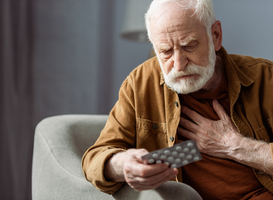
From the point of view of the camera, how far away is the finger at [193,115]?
3.63 feet

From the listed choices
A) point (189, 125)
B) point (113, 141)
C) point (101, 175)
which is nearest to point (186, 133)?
point (189, 125)

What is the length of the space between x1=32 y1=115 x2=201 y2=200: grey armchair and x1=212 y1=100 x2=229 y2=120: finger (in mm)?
415

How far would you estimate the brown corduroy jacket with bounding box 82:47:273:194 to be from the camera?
1094mm

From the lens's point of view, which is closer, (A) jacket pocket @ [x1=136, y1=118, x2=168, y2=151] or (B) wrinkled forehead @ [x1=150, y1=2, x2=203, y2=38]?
(B) wrinkled forehead @ [x1=150, y1=2, x2=203, y2=38]

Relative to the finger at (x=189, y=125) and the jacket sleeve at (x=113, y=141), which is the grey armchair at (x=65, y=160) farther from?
the finger at (x=189, y=125)

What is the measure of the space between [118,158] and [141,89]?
35 cm

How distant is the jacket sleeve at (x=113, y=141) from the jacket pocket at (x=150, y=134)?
0.02m

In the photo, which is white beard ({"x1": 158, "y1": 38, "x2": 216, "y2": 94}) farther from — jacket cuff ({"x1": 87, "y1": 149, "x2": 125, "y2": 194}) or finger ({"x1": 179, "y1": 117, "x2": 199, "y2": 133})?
jacket cuff ({"x1": 87, "y1": 149, "x2": 125, "y2": 194})

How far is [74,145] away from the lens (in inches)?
48.5

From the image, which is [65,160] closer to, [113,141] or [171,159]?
[113,141]

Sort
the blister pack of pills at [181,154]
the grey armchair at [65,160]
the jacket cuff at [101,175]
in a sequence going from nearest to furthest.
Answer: the blister pack of pills at [181,154], the jacket cuff at [101,175], the grey armchair at [65,160]

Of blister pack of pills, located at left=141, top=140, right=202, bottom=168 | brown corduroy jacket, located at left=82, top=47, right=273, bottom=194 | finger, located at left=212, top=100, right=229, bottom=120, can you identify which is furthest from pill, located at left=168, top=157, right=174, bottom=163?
finger, located at left=212, top=100, right=229, bottom=120

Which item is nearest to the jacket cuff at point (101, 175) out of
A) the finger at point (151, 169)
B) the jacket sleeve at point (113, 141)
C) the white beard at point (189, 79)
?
the jacket sleeve at point (113, 141)

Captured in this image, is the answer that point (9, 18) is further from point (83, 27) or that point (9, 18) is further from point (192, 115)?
point (192, 115)
